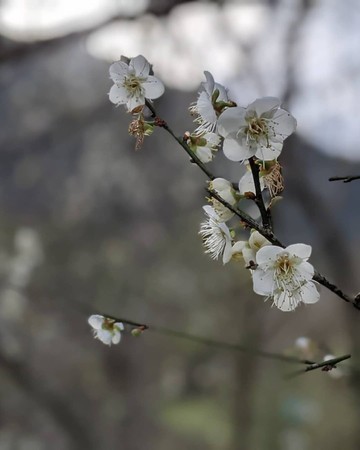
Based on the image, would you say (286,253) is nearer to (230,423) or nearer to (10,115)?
(230,423)

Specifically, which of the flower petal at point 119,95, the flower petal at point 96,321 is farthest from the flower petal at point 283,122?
the flower petal at point 96,321

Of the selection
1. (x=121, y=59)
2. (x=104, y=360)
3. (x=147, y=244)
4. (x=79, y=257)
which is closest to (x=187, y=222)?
(x=147, y=244)

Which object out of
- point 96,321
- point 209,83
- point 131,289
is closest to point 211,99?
point 209,83

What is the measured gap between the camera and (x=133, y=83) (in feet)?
1.32

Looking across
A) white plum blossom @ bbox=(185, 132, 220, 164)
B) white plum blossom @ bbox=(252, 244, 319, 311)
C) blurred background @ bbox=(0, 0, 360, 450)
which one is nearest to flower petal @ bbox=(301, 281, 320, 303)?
white plum blossom @ bbox=(252, 244, 319, 311)

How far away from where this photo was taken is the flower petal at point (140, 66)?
0.40 meters

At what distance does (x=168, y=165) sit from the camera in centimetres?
347

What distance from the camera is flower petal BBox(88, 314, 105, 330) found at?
489 mm

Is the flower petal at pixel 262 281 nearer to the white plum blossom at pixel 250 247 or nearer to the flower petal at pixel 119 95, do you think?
the white plum blossom at pixel 250 247

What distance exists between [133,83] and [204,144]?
0.06 m

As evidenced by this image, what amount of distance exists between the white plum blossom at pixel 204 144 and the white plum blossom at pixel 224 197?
24mm

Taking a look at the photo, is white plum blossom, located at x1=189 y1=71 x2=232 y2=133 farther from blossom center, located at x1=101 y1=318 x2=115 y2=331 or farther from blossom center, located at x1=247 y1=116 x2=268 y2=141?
blossom center, located at x1=101 y1=318 x2=115 y2=331

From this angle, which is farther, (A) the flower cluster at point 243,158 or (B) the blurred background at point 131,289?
(B) the blurred background at point 131,289

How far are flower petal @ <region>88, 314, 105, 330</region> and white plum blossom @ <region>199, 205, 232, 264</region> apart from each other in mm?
114
